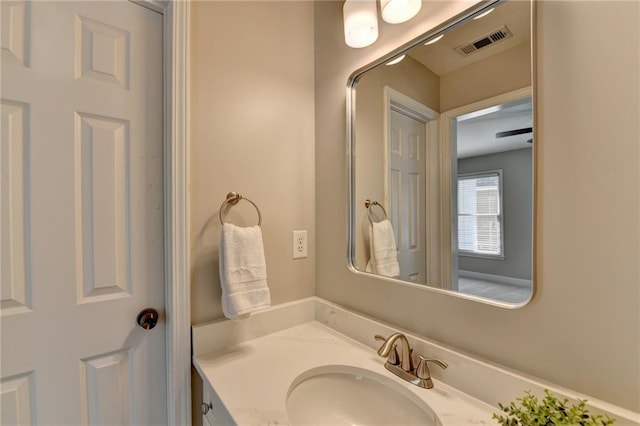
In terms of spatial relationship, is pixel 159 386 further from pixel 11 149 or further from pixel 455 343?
pixel 455 343

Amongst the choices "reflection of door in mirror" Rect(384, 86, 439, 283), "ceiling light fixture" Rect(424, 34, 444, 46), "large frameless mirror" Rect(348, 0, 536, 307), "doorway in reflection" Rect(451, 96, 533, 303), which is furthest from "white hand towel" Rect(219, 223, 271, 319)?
"ceiling light fixture" Rect(424, 34, 444, 46)

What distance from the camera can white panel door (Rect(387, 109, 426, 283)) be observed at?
90 centimetres

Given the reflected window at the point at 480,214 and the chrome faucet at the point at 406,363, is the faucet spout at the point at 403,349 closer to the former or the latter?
the chrome faucet at the point at 406,363

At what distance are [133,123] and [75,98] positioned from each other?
0.15 metres

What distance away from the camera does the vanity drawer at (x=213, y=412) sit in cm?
69

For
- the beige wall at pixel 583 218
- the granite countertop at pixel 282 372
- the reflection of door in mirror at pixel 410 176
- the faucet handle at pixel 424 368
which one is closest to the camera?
the beige wall at pixel 583 218

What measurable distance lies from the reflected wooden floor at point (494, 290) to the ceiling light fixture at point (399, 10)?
2.80ft

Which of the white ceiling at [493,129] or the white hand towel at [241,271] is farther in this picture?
the white hand towel at [241,271]

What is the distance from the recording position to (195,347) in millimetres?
928

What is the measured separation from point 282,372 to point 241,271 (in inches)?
13.6

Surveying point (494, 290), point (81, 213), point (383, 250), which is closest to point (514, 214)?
point (494, 290)

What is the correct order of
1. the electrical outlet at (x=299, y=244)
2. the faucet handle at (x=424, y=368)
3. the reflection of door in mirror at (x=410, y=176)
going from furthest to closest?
the electrical outlet at (x=299, y=244), the reflection of door in mirror at (x=410, y=176), the faucet handle at (x=424, y=368)

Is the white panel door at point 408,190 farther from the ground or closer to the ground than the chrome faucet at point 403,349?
farther from the ground

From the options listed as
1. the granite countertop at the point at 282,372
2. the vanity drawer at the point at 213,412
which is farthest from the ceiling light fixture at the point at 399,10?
the vanity drawer at the point at 213,412
